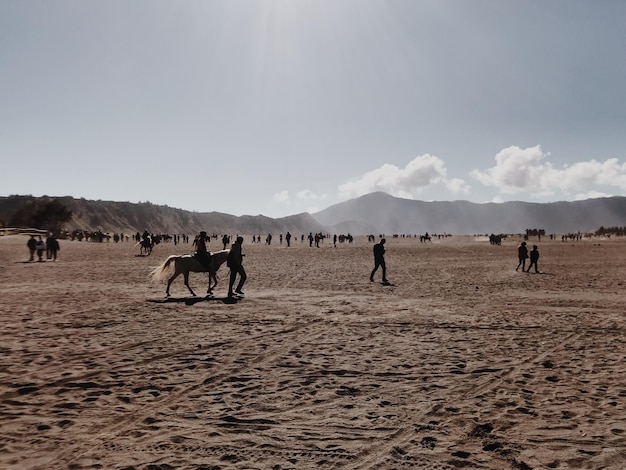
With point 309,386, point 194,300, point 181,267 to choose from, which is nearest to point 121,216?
point 181,267

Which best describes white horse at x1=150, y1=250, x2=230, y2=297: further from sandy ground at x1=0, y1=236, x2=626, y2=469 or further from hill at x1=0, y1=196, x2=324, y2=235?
hill at x1=0, y1=196, x2=324, y2=235

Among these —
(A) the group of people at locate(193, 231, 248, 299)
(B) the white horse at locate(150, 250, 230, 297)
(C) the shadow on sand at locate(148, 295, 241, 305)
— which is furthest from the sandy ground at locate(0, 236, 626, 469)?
(B) the white horse at locate(150, 250, 230, 297)

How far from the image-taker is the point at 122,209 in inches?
6171

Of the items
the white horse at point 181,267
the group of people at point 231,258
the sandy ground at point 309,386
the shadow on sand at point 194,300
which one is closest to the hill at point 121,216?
the white horse at point 181,267

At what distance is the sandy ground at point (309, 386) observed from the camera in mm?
4344

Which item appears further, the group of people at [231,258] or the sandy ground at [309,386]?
the group of people at [231,258]

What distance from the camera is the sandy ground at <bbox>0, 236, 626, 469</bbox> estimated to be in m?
4.34

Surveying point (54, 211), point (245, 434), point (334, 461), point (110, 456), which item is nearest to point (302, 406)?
point (245, 434)

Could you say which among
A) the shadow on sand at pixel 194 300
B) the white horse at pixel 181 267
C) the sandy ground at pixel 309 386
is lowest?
the sandy ground at pixel 309 386

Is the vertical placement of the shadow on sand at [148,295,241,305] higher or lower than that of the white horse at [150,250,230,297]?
lower

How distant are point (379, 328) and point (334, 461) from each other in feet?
20.2

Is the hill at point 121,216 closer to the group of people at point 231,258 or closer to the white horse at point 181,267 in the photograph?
the white horse at point 181,267

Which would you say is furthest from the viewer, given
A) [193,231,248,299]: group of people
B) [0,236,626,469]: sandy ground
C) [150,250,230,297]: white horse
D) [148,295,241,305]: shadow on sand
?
[150,250,230,297]: white horse

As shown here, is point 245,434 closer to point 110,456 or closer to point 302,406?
point 302,406
